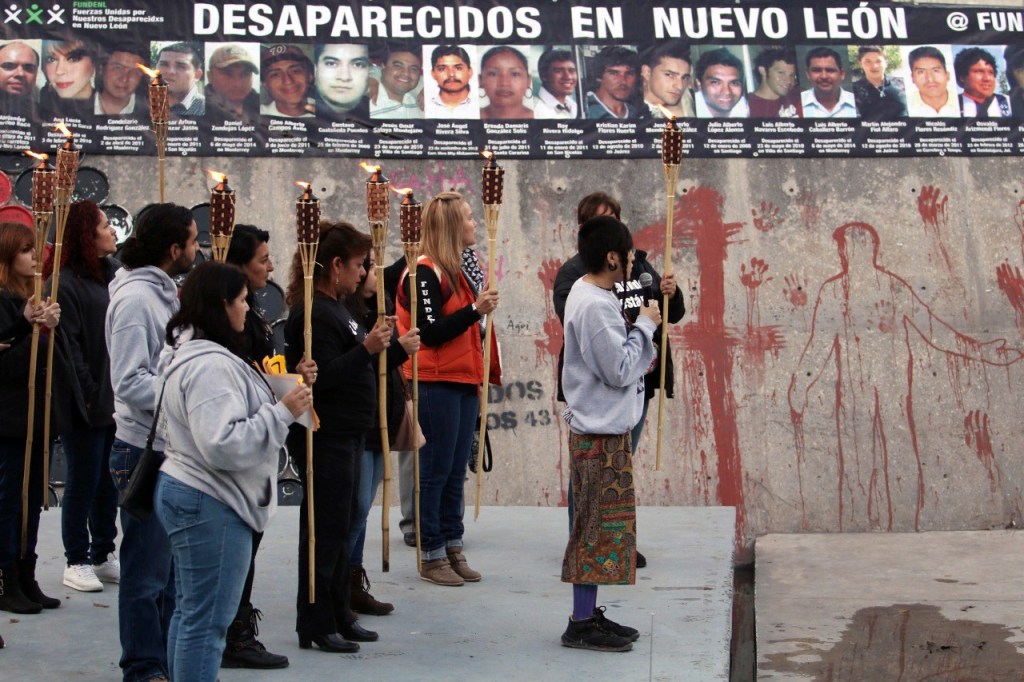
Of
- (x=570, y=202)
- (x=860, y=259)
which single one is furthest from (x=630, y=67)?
(x=860, y=259)

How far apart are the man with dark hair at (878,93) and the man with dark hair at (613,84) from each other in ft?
4.51

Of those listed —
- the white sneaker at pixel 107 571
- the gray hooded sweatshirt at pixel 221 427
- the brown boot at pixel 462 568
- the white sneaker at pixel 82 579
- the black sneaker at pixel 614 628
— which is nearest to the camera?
the gray hooded sweatshirt at pixel 221 427

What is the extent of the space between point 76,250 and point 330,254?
106 cm

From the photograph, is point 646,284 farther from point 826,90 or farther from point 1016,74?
point 1016,74

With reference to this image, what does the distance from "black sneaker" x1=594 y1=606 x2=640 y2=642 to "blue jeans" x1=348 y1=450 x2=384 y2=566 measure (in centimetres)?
83

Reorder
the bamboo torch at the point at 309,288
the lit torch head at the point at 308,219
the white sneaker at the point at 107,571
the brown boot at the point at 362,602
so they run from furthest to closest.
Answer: the white sneaker at the point at 107,571
the brown boot at the point at 362,602
the lit torch head at the point at 308,219
the bamboo torch at the point at 309,288

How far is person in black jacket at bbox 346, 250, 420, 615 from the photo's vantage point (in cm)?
452

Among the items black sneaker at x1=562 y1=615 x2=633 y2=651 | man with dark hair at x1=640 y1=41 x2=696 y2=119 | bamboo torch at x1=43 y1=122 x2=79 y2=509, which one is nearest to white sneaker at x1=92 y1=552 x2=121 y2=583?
bamboo torch at x1=43 y1=122 x2=79 y2=509

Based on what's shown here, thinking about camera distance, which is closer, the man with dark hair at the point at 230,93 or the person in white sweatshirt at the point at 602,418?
the person in white sweatshirt at the point at 602,418

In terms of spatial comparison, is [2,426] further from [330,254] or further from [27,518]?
[330,254]

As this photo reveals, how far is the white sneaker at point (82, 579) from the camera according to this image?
5.07 m

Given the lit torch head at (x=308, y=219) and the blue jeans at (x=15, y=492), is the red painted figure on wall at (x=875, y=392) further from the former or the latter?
the blue jeans at (x=15, y=492)

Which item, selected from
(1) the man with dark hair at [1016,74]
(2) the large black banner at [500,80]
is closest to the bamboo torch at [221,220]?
(2) the large black banner at [500,80]

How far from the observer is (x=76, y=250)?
15.9 feet
